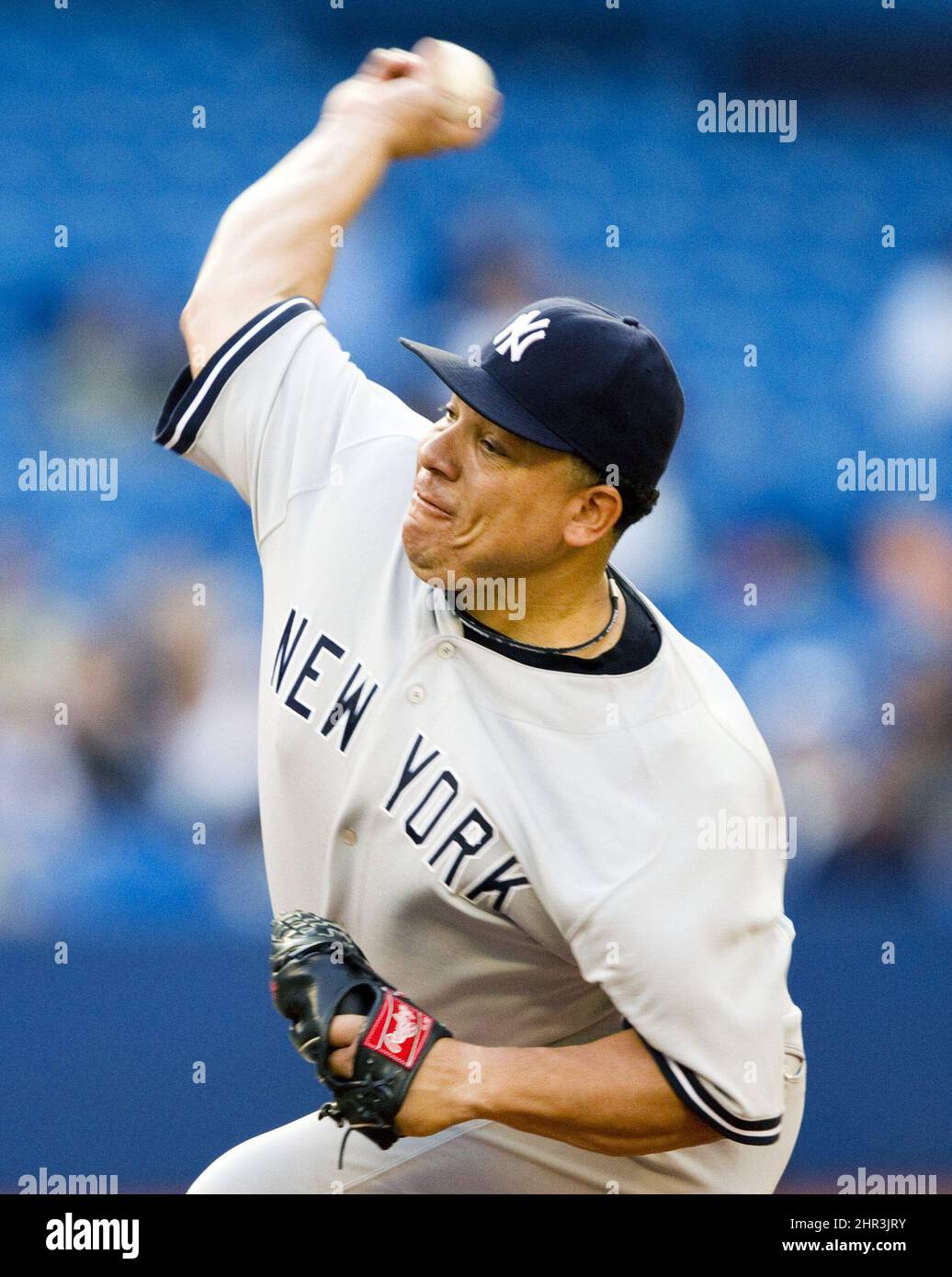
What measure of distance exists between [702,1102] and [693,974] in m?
0.14

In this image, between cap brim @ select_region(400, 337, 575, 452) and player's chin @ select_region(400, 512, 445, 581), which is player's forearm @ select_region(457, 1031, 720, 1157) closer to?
player's chin @ select_region(400, 512, 445, 581)

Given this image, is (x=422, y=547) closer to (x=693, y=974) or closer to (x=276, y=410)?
(x=276, y=410)

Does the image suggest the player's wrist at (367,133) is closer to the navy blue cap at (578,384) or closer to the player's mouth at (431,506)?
the navy blue cap at (578,384)

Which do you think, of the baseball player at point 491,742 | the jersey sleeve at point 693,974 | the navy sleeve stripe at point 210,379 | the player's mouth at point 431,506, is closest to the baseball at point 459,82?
the baseball player at point 491,742

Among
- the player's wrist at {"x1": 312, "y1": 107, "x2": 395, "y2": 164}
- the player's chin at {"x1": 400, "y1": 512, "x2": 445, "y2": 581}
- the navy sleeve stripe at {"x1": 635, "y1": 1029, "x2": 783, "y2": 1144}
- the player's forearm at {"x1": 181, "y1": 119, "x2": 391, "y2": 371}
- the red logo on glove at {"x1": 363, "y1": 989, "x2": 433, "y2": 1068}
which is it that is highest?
the player's wrist at {"x1": 312, "y1": 107, "x2": 395, "y2": 164}

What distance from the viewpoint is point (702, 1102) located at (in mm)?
1626

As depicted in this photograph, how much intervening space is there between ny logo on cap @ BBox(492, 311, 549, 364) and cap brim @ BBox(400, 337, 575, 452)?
35mm

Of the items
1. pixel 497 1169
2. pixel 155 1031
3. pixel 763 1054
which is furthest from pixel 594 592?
pixel 155 1031

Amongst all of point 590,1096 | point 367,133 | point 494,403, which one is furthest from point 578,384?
point 590,1096

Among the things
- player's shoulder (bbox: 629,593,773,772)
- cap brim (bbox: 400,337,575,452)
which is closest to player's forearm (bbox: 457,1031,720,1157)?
player's shoulder (bbox: 629,593,773,772)

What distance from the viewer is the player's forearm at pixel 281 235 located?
75.5 inches

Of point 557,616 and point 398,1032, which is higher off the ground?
point 557,616

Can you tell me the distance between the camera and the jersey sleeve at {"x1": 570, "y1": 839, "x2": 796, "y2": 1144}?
5.29ft

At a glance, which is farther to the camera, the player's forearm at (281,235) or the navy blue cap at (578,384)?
the player's forearm at (281,235)
